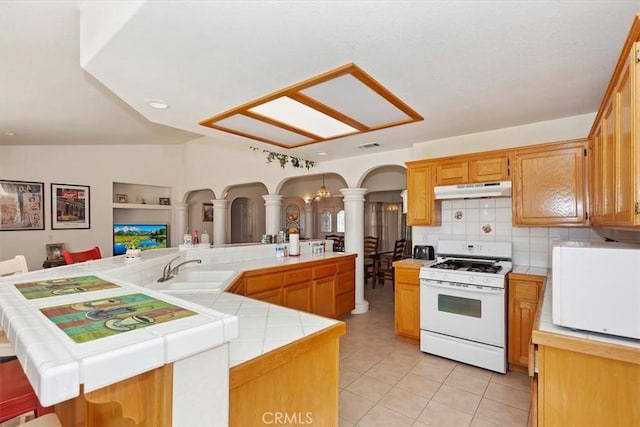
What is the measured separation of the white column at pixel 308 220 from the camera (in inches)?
398

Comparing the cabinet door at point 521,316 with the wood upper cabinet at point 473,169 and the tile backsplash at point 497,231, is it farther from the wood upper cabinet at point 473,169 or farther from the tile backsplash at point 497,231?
the wood upper cabinet at point 473,169

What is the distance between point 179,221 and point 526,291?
666 centimetres

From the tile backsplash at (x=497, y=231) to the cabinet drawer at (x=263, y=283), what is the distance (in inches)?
72.3

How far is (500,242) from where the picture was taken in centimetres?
325

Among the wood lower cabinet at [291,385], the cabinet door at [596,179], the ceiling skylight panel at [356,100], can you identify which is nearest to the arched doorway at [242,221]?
the ceiling skylight panel at [356,100]

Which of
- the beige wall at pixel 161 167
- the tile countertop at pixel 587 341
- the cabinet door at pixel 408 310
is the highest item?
the beige wall at pixel 161 167

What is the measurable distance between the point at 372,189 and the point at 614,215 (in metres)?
5.76

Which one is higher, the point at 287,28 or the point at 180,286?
the point at 287,28

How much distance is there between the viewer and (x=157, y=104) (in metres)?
2.37

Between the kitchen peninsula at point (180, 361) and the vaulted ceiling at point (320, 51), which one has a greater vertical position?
the vaulted ceiling at point (320, 51)

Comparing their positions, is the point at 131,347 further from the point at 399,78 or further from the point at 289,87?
the point at 399,78

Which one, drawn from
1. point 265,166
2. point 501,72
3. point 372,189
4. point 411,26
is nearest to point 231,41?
point 411,26

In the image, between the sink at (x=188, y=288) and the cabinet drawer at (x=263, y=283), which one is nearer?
the sink at (x=188, y=288)

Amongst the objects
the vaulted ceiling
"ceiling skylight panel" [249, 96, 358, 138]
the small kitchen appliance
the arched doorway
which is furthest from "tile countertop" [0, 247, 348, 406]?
the arched doorway
